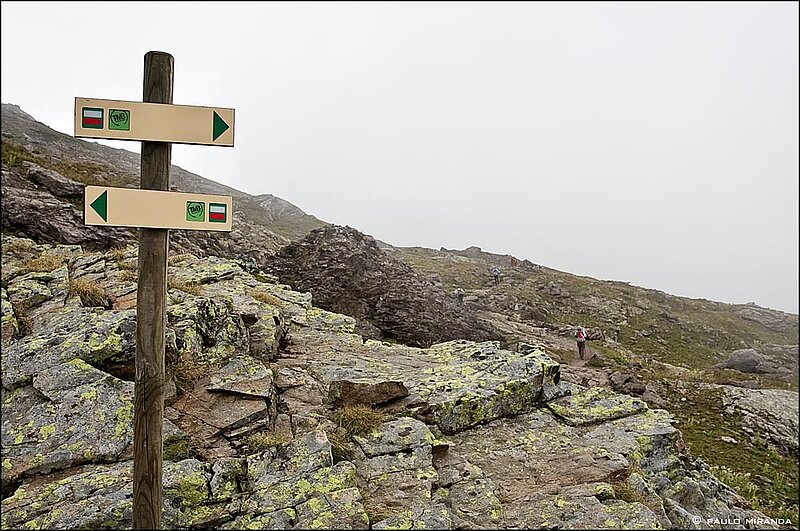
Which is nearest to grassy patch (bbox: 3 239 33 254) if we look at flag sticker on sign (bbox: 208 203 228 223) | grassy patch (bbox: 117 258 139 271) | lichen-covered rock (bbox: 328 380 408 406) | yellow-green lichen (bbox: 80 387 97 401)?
grassy patch (bbox: 117 258 139 271)

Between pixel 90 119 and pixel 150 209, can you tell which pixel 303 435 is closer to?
pixel 150 209

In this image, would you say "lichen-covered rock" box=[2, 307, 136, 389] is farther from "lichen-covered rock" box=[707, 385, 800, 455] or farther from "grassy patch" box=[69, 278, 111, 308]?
"lichen-covered rock" box=[707, 385, 800, 455]

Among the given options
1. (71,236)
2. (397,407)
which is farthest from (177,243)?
(397,407)

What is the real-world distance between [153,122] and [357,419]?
20.4 feet

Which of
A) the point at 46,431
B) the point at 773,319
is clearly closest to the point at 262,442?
the point at 46,431

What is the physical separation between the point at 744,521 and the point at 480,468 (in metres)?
6.47

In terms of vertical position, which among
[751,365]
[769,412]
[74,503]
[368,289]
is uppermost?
[368,289]

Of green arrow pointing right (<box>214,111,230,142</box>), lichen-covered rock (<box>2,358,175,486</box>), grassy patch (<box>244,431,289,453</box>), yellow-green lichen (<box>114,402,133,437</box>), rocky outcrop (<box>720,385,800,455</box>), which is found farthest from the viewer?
rocky outcrop (<box>720,385,800,455</box>)

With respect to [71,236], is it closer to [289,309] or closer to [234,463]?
[289,309]

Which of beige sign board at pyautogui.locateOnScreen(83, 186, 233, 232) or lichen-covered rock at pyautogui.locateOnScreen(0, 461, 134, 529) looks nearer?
beige sign board at pyautogui.locateOnScreen(83, 186, 233, 232)

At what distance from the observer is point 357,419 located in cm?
955

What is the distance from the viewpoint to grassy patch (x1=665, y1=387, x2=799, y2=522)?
16625 mm

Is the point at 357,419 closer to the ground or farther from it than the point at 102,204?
closer to the ground

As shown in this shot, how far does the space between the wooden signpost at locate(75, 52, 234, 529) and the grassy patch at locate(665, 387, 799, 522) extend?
17.3 metres
